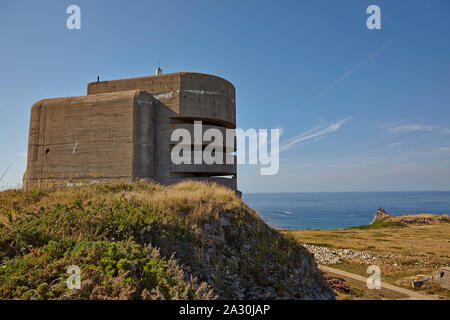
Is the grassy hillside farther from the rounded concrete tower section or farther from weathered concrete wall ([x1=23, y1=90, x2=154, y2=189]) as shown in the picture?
the rounded concrete tower section

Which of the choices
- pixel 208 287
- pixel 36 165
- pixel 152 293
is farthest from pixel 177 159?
pixel 152 293

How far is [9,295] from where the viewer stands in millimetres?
3623

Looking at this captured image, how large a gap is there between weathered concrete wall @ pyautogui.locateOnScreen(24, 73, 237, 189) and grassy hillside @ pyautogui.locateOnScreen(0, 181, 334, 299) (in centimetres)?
598

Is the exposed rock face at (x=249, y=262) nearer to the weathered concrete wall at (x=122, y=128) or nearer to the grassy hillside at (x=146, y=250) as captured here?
the grassy hillside at (x=146, y=250)

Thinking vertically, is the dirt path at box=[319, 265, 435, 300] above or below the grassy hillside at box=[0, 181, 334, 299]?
below

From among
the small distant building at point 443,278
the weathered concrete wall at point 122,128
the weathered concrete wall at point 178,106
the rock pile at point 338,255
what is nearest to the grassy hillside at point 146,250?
the weathered concrete wall at point 122,128

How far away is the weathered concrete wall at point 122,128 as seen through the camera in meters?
15.6

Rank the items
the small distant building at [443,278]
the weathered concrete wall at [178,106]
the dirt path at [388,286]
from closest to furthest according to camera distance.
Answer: the dirt path at [388,286]
the small distant building at [443,278]
the weathered concrete wall at [178,106]

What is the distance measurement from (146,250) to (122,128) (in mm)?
12291

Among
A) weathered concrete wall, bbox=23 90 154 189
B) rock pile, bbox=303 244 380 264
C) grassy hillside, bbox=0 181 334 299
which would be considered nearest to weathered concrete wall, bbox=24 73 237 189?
weathered concrete wall, bbox=23 90 154 189

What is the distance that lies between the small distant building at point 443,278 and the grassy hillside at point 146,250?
1275cm

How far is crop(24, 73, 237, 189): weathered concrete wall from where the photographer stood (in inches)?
615

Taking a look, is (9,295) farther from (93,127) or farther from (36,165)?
(36,165)

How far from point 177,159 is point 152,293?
1297cm
